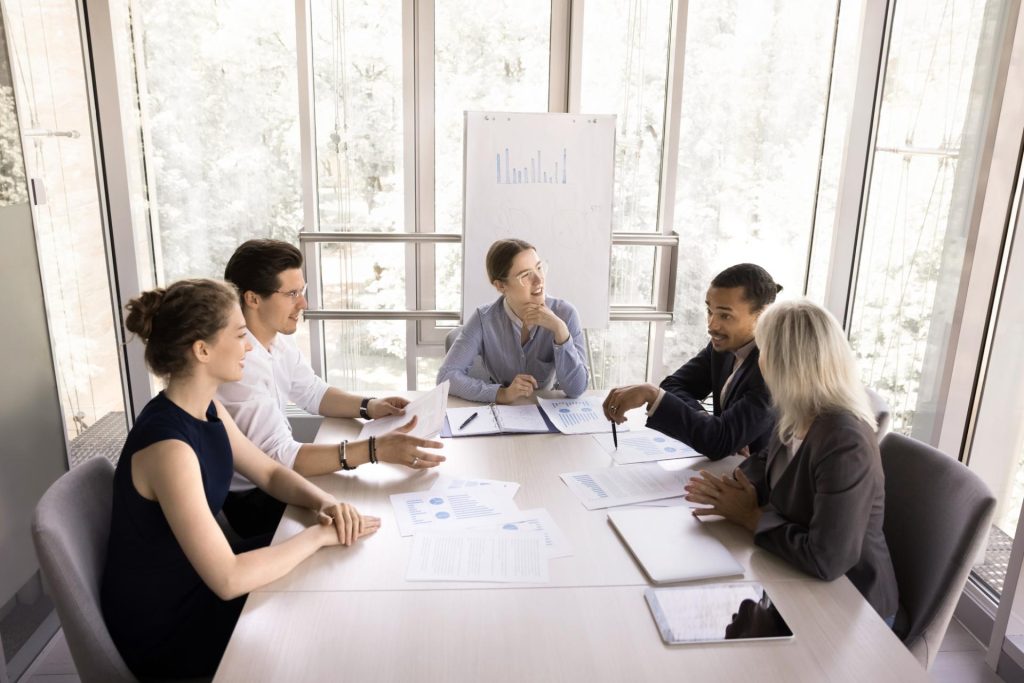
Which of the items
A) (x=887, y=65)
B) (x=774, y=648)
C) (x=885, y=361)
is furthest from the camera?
(x=887, y=65)

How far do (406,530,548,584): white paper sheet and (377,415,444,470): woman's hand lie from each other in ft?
1.07

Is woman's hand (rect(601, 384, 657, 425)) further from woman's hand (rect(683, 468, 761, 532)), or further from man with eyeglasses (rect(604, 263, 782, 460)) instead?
woman's hand (rect(683, 468, 761, 532))

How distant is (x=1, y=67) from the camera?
2.26m

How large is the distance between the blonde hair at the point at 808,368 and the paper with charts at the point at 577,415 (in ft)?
2.21

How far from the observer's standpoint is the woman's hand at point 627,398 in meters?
2.09

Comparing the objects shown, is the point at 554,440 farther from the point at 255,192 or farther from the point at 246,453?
the point at 255,192

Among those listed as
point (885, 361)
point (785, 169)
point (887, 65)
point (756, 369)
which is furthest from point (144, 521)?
point (887, 65)

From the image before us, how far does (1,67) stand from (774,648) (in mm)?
2611

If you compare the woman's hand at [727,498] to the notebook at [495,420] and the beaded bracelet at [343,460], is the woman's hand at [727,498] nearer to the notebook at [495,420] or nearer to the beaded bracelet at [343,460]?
the notebook at [495,420]

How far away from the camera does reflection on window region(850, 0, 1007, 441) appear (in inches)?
106

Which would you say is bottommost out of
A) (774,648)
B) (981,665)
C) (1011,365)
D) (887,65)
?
(981,665)

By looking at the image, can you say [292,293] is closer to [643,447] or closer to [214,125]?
[643,447]

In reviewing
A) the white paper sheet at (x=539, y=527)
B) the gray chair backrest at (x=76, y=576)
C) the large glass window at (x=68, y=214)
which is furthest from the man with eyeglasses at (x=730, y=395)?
the large glass window at (x=68, y=214)

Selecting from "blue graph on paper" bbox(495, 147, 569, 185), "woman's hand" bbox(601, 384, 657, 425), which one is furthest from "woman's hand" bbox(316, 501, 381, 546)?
"blue graph on paper" bbox(495, 147, 569, 185)
